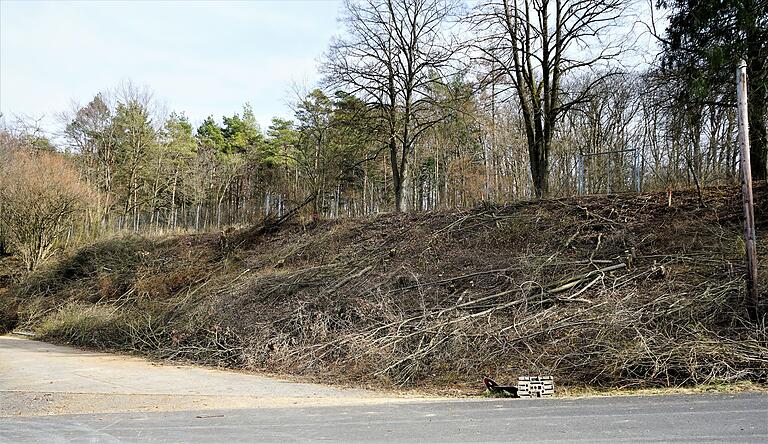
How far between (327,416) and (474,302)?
675 cm

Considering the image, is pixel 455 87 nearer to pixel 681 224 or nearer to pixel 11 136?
pixel 681 224

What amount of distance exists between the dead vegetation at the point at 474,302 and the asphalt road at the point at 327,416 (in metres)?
1.65

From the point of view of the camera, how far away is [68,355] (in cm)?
1728

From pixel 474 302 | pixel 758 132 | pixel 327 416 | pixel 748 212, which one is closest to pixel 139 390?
pixel 327 416

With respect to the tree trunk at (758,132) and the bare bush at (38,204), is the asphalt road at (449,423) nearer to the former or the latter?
the tree trunk at (758,132)

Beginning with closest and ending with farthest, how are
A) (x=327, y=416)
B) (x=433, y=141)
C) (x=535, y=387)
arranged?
(x=327, y=416) < (x=535, y=387) < (x=433, y=141)

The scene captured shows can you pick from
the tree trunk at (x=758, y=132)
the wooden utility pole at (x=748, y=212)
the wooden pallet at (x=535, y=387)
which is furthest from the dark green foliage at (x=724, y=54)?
the wooden pallet at (x=535, y=387)

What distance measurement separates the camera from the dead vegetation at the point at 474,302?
11.3m

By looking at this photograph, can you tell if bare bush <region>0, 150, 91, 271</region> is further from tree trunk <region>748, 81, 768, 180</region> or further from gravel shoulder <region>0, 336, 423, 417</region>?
tree trunk <region>748, 81, 768, 180</region>

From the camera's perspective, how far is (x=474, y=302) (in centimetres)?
1452

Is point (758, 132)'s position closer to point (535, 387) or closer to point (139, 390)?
point (535, 387)

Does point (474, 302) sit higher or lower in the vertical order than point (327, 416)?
higher

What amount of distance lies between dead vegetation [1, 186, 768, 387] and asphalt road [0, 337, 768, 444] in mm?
1653

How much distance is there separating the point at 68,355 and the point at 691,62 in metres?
18.5
